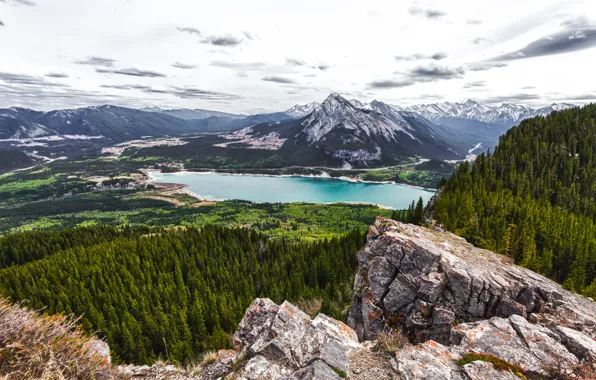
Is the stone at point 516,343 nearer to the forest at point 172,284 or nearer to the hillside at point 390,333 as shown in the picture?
the hillside at point 390,333

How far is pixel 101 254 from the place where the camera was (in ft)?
210

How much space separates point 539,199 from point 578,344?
60305 mm

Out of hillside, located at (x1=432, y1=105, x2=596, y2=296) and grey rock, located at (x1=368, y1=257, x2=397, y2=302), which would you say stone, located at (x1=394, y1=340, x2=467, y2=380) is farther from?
hillside, located at (x1=432, y1=105, x2=596, y2=296)

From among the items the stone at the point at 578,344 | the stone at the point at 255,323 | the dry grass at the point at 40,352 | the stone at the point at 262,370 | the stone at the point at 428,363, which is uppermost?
the dry grass at the point at 40,352

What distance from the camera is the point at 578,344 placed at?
43.2 feet

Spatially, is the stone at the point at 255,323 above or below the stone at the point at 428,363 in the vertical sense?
below

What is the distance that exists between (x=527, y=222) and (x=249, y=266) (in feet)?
170

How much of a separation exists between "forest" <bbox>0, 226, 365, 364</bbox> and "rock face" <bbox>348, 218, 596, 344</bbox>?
522 inches

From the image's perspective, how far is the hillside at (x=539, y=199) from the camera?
118ft

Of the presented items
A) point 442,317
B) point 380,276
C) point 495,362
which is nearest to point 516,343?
point 495,362

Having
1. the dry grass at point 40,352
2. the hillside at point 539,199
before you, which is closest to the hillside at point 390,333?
the dry grass at point 40,352

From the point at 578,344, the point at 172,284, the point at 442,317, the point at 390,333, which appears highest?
the point at 578,344

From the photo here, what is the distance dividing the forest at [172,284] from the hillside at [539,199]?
22.1 metres

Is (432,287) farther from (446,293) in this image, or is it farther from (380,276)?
(380,276)
